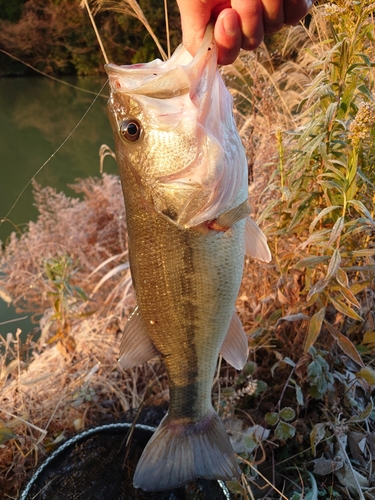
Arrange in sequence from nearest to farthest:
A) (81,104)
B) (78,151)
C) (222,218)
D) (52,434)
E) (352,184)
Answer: (222,218) < (352,184) < (52,434) < (78,151) < (81,104)

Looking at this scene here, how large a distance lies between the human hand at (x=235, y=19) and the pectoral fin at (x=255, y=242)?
0.55m

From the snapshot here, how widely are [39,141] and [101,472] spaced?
32.3ft

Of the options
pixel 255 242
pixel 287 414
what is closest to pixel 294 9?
pixel 255 242

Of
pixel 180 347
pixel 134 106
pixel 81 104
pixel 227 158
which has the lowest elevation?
pixel 81 104

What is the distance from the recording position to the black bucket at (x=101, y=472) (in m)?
1.72

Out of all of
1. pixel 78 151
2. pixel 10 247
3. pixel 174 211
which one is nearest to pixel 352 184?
pixel 174 211

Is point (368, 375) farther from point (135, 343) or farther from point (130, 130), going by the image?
point (130, 130)

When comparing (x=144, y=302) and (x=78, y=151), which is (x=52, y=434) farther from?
(x=78, y=151)

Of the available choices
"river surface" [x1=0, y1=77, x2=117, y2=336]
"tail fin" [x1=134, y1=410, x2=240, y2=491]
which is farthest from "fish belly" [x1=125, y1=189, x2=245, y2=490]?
"river surface" [x1=0, y1=77, x2=117, y2=336]

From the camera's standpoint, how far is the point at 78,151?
8852mm

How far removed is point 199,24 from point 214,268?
0.74 meters

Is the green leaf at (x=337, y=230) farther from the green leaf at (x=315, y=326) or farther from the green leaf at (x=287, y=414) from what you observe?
the green leaf at (x=287, y=414)

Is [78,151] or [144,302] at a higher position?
[144,302]

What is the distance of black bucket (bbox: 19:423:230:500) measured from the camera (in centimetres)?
172
